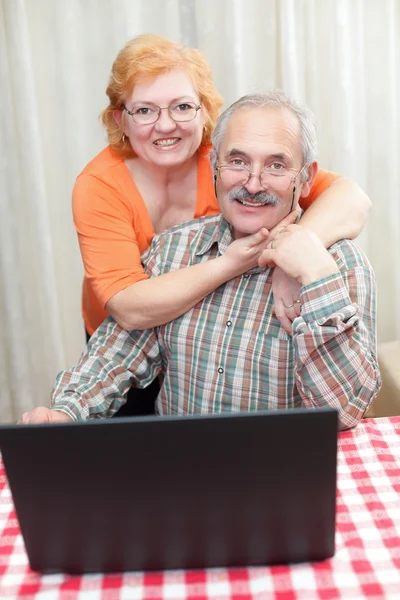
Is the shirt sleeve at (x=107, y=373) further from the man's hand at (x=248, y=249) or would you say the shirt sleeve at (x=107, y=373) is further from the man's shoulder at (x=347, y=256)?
the man's shoulder at (x=347, y=256)

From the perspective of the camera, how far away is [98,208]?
1880 mm

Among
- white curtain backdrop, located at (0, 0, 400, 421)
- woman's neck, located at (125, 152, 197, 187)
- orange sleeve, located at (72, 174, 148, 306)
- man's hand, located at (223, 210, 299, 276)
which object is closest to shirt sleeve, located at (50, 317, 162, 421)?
orange sleeve, located at (72, 174, 148, 306)

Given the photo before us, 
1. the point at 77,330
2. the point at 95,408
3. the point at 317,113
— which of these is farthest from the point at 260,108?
the point at 77,330

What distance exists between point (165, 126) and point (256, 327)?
2.09ft

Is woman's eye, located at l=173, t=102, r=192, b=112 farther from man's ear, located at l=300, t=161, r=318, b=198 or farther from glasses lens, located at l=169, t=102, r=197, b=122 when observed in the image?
man's ear, located at l=300, t=161, r=318, b=198

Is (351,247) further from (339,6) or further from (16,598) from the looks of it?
(339,6)

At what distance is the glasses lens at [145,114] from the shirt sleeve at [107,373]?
57 cm

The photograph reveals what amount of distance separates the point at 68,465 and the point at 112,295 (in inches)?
34.0

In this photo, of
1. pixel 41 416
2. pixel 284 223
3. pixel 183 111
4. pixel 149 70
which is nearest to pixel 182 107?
pixel 183 111

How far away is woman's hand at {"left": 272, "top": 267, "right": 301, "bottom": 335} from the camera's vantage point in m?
1.56

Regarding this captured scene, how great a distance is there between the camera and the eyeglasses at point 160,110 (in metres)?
1.90

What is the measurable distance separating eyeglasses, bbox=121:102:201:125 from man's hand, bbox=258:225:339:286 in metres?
0.54

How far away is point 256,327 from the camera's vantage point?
64.6 inches

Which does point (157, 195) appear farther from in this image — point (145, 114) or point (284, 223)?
point (284, 223)
